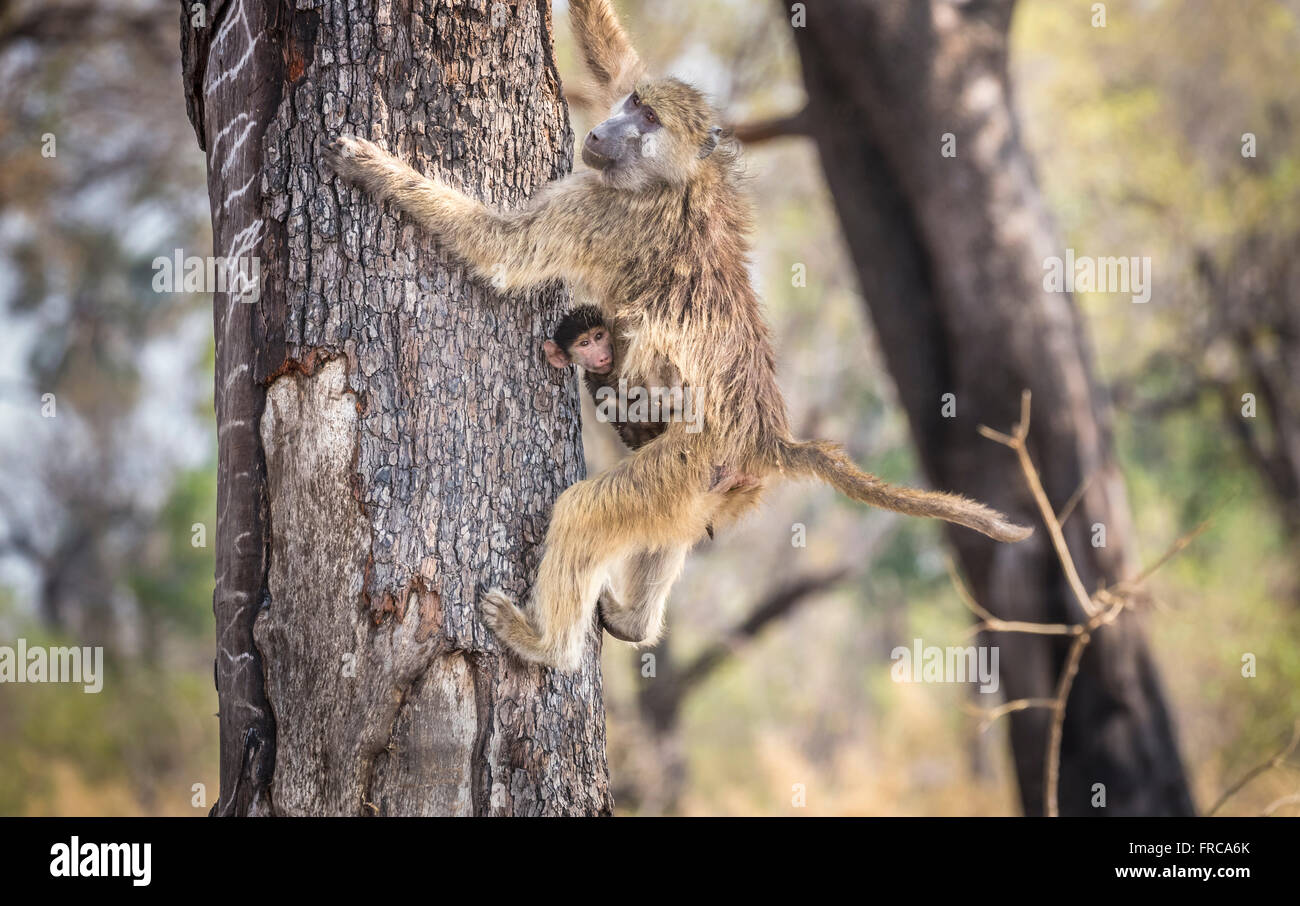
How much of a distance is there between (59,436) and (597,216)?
16706mm

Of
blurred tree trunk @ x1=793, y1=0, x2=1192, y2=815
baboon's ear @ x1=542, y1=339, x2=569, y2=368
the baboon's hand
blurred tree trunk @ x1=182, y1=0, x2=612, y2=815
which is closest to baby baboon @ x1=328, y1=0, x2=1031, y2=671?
the baboon's hand

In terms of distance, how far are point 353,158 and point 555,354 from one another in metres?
0.87

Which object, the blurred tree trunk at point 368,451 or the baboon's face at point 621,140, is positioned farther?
the baboon's face at point 621,140

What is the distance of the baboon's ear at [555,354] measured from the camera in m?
3.47

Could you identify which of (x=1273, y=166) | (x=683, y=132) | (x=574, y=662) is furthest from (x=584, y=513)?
(x=1273, y=166)

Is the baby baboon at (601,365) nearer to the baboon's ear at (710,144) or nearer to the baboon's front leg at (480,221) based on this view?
the baboon's front leg at (480,221)

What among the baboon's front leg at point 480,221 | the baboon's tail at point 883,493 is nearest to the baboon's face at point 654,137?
the baboon's front leg at point 480,221

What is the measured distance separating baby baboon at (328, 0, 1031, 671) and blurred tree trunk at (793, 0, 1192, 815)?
10.1 ft

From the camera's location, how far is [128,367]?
17.7 meters

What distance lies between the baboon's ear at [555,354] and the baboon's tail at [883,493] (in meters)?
0.92

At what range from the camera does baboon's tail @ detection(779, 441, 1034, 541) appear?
11.7 feet

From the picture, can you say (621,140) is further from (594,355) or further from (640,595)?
(640,595)
